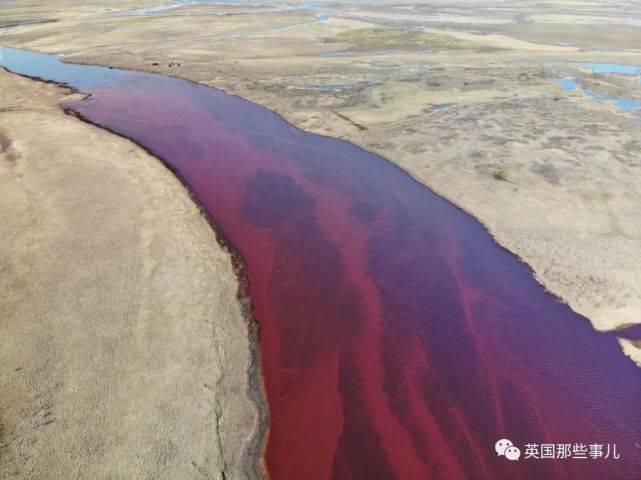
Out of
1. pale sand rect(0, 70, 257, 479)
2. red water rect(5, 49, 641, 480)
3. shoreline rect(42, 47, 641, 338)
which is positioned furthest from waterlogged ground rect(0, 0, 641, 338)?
pale sand rect(0, 70, 257, 479)

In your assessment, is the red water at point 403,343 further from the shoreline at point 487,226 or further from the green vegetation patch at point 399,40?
the green vegetation patch at point 399,40

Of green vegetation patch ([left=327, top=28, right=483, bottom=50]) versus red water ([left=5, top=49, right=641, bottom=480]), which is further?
green vegetation patch ([left=327, top=28, right=483, bottom=50])

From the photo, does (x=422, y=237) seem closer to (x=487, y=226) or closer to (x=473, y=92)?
(x=487, y=226)

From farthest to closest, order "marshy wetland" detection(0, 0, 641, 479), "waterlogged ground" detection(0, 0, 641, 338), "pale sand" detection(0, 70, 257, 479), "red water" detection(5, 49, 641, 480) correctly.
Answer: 1. "waterlogged ground" detection(0, 0, 641, 338)
2. "marshy wetland" detection(0, 0, 641, 479)
3. "red water" detection(5, 49, 641, 480)
4. "pale sand" detection(0, 70, 257, 479)

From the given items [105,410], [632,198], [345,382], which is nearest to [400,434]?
[345,382]

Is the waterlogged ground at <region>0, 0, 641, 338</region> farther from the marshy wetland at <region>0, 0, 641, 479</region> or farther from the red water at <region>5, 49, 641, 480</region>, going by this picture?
the red water at <region>5, 49, 641, 480</region>

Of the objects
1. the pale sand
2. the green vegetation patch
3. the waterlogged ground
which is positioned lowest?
the green vegetation patch

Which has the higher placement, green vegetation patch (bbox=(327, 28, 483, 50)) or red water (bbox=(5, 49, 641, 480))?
red water (bbox=(5, 49, 641, 480))

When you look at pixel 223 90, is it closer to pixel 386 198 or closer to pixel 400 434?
pixel 386 198

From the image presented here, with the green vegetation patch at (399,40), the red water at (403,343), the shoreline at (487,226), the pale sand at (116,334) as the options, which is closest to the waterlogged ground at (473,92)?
the shoreline at (487,226)
